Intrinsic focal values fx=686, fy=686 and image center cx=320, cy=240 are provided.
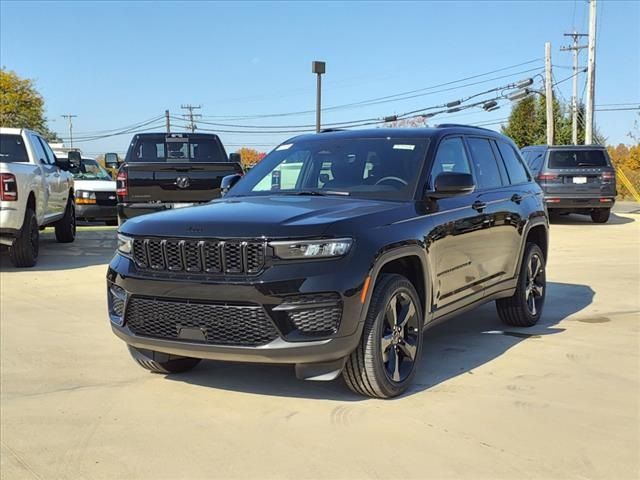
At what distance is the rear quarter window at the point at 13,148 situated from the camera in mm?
11003

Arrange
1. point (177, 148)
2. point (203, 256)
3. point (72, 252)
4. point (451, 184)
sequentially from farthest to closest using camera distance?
1. point (177, 148)
2. point (72, 252)
3. point (451, 184)
4. point (203, 256)

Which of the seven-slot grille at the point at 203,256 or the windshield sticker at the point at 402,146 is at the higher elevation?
the windshield sticker at the point at 402,146

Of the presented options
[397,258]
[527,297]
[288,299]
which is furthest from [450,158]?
[288,299]

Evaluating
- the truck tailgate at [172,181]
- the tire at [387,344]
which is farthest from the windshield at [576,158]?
the tire at [387,344]

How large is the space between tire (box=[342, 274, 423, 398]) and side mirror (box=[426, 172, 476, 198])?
0.79 meters

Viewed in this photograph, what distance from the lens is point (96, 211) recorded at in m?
16.1

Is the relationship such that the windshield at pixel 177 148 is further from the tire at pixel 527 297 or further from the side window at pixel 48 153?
the tire at pixel 527 297

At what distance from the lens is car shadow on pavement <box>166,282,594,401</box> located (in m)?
4.60

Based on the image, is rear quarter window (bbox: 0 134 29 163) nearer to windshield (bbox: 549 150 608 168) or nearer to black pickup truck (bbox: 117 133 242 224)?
black pickup truck (bbox: 117 133 242 224)

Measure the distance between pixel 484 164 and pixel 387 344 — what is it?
2.40 m

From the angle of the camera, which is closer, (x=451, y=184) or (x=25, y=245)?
(x=451, y=184)

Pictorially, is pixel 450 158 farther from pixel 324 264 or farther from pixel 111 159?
pixel 111 159

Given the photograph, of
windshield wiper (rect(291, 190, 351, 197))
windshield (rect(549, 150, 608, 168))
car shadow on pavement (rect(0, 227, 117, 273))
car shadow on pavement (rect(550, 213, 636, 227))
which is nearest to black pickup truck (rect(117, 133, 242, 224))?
car shadow on pavement (rect(0, 227, 117, 273))

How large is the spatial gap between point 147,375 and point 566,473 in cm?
296
